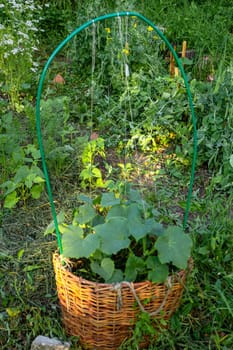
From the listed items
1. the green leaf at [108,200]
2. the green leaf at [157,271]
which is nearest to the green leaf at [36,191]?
the green leaf at [108,200]

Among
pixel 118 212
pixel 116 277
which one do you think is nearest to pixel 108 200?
pixel 118 212

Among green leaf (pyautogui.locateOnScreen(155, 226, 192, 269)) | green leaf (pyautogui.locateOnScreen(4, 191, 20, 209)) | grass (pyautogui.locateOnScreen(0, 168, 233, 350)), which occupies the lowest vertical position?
grass (pyautogui.locateOnScreen(0, 168, 233, 350))

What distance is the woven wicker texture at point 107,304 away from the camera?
2021 millimetres

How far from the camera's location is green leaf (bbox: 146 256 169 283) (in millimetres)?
2027

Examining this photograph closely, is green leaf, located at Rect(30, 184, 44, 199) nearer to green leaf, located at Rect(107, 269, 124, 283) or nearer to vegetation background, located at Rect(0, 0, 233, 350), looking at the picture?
vegetation background, located at Rect(0, 0, 233, 350)

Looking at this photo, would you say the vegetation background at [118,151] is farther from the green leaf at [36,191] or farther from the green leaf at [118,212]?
the green leaf at [118,212]

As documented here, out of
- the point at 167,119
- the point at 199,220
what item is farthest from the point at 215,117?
the point at 199,220

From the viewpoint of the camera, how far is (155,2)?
232 inches

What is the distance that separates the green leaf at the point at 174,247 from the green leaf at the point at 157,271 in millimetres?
45

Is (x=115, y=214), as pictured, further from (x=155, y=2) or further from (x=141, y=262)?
(x=155, y=2)

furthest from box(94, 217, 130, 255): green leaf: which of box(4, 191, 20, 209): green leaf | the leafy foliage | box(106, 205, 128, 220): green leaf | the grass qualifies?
box(4, 191, 20, 209): green leaf

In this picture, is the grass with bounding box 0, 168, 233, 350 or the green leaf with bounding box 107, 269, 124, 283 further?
the grass with bounding box 0, 168, 233, 350

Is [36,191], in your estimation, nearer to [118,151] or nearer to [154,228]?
[118,151]

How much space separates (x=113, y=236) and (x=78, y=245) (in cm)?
14
